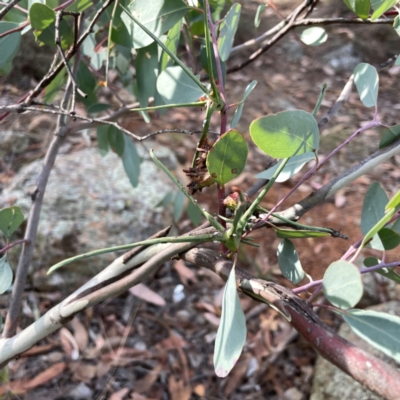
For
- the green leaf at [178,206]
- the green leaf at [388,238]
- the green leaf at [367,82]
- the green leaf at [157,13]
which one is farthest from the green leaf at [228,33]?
the green leaf at [178,206]

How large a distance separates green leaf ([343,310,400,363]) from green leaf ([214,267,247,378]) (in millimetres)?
83

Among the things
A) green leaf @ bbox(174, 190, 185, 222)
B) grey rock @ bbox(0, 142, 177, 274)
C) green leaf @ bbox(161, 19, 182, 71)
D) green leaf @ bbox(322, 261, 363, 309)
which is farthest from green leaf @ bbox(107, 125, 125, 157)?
green leaf @ bbox(322, 261, 363, 309)

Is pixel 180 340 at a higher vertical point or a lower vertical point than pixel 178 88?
lower

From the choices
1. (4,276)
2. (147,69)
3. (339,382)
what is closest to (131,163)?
(147,69)

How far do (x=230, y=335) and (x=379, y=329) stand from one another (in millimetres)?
107

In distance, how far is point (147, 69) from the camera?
0.63 metres

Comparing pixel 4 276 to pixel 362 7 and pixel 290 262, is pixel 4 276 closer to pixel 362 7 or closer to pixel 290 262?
pixel 290 262

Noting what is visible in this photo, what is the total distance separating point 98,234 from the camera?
4.52 feet

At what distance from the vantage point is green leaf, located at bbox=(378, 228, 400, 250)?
14.1 inches

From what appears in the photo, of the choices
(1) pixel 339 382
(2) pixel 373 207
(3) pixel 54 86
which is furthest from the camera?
(1) pixel 339 382

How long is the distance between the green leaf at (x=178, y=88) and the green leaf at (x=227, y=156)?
0.13 m

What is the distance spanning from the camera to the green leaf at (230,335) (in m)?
0.27

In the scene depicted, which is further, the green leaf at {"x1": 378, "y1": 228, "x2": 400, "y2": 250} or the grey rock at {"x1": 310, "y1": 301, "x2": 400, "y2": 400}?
the grey rock at {"x1": 310, "y1": 301, "x2": 400, "y2": 400}

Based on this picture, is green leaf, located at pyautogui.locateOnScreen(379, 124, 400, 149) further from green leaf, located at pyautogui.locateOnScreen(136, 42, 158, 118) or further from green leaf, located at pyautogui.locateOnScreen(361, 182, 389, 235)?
green leaf, located at pyautogui.locateOnScreen(136, 42, 158, 118)
